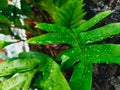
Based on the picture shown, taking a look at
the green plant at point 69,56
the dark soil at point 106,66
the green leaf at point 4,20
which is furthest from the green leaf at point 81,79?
the green leaf at point 4,20

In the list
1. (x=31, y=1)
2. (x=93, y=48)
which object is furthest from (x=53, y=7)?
(x=93, y=48)

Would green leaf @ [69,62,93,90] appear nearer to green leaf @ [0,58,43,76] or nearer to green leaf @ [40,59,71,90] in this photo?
green leaf @ [40,59,71,90]

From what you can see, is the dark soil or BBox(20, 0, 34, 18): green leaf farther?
BBox(20, 0, 34, 18): green leaf

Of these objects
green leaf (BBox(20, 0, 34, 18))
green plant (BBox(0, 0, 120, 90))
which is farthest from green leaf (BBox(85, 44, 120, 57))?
green leaf (BBox(20, 0, 34, 18))

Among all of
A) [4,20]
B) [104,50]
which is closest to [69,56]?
[104,50]

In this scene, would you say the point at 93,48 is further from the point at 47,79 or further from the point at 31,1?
the point at 31,1

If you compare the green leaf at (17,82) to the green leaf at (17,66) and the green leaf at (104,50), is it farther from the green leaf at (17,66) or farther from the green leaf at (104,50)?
the green leaf at (104,50)
